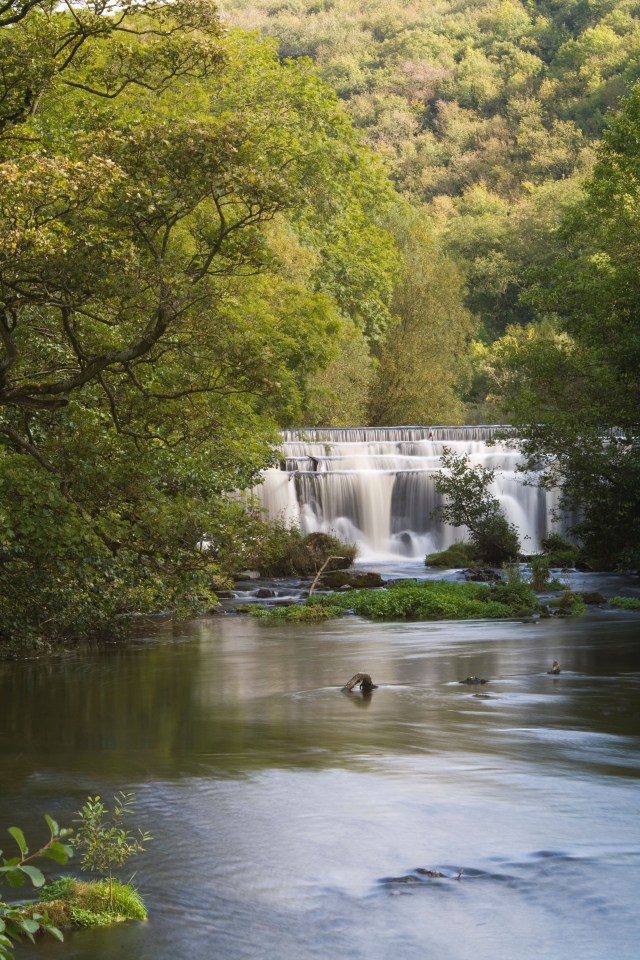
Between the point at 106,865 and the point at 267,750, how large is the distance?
4083 millimetres

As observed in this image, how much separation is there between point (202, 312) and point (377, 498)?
83.1 feet

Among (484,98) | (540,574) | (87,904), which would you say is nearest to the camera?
(87,904)

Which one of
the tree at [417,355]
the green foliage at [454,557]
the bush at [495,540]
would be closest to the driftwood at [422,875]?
the bush at [495,540]

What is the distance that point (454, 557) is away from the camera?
32750 mm

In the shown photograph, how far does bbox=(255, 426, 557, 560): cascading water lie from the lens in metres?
36.1

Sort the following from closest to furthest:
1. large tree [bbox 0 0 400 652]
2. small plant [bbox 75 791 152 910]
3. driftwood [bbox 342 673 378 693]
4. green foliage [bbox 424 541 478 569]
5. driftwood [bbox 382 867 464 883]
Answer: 1. small plant [bbox 75 791 152 910]
2. driftwood [bbox 382 867 464 883]
3. large tree [bbox 0 0 400 652]
4. driftwood [bbox 342 673 378 693]
5. green foliage [bbox 424 541 478 569]

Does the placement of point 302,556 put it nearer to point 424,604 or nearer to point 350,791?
point 424,604

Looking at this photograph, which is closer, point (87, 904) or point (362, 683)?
point (87, 904)

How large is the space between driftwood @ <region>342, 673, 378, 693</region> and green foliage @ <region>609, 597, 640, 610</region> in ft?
34.7

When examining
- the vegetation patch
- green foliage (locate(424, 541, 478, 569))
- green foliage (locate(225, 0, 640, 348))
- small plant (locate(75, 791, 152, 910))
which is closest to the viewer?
A: the vegetation patch

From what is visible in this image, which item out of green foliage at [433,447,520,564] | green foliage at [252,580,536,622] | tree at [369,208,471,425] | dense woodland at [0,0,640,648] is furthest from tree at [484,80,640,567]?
tree at [369,208,471,425]

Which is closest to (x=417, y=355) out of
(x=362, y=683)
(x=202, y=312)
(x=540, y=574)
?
(x=540, y=574)

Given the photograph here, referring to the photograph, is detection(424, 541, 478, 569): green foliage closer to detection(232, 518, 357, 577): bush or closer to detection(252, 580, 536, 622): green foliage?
detection(232, 518, 357, 577): bush

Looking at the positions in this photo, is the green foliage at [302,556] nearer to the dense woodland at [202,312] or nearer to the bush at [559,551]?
the dense woodland at [202,312]
